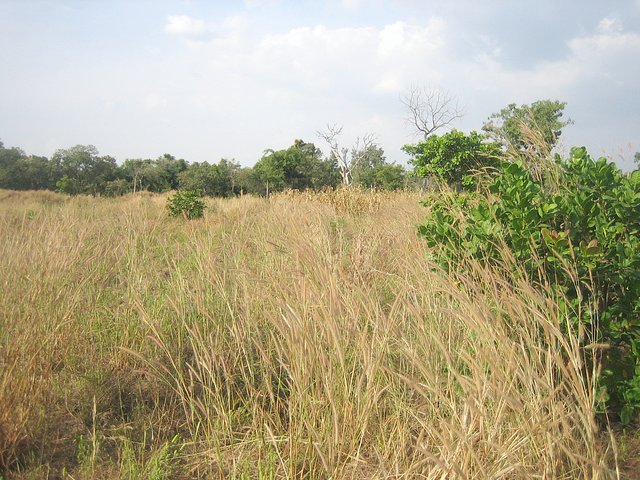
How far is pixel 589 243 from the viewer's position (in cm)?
228

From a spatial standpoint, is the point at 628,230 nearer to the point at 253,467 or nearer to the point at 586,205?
the point at 586,205

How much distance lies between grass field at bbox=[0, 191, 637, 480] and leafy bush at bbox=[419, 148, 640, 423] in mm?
156

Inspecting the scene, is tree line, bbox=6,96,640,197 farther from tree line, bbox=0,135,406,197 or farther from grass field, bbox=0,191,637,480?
grass field, bbox=0,191,637,480

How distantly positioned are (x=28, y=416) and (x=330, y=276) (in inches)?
57.6

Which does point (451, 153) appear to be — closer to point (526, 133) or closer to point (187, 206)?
point (187, 206)

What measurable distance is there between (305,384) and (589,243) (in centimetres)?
148

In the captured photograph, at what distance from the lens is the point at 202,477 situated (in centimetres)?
205

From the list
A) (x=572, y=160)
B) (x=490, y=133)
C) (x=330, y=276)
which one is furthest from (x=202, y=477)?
(x=490, y=133)

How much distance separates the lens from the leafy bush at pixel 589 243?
7.34 ft

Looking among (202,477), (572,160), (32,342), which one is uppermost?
(572,160)

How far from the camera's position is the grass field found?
150cm

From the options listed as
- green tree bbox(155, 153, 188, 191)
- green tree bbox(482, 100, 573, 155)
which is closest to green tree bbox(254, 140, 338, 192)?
green tree bbox(155, 153, 188, 191)

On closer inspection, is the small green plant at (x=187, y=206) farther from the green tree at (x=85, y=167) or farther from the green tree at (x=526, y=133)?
the green tree at (x=85, y=167)

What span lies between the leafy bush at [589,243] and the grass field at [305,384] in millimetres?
156
